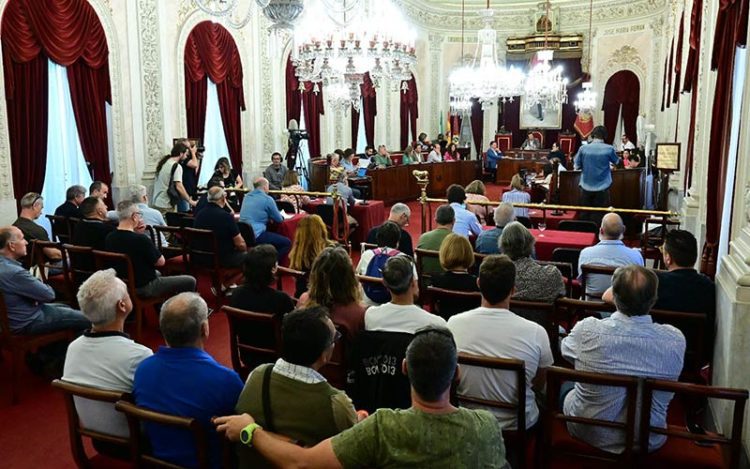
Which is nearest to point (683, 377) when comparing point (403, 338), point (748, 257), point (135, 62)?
point (748, 257)

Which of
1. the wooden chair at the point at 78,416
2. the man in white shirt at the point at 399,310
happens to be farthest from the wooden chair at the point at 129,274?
the man in white shirt at the point at 399,310

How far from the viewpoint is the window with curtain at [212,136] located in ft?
33.4

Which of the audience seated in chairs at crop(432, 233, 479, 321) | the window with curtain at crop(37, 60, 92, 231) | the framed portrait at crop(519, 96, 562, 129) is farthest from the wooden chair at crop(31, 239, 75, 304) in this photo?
the framed portrait at crop(519, 96, 562, 129)

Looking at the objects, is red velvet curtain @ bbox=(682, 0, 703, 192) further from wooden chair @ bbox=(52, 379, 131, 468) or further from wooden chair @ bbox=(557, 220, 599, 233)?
wooden chair @ bbox=(52, 379, 131, 468)

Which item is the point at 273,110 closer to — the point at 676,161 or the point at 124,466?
the point at 676,161

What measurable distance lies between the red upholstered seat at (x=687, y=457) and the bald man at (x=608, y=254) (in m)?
1.76

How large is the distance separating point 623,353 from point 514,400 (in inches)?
18.2

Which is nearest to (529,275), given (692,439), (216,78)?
(692,439)

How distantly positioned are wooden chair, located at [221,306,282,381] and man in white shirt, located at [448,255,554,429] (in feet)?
2.90

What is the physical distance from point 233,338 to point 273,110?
28.4ft

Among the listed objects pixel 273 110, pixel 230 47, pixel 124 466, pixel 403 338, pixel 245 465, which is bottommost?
pixel 124 466

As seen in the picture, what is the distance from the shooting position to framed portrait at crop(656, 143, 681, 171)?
795 centimetres

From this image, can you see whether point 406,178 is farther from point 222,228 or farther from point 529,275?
point 529,275

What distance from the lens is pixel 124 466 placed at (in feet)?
8.41
